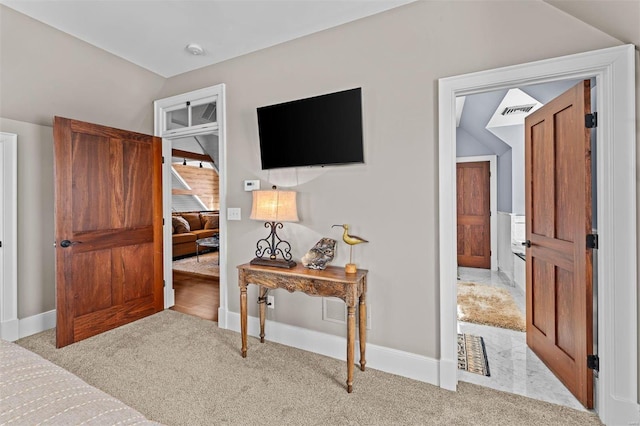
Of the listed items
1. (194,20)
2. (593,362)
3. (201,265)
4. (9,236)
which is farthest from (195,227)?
(593,362)

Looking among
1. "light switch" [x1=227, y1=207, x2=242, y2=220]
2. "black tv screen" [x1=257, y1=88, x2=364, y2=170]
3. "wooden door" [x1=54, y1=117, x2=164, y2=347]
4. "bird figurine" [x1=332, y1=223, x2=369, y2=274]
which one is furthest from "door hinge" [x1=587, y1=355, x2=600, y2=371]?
"wooden door" [x1=54, y1=117, x2=164, y2=347]

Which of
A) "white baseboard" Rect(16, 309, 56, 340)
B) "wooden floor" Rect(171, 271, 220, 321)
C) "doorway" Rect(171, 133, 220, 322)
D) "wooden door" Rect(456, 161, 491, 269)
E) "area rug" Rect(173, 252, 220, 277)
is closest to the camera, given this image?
"white baseboard" Rect(16, 309, 56, 340)

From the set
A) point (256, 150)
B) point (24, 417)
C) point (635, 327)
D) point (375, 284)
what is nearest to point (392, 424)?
point (375, 284)

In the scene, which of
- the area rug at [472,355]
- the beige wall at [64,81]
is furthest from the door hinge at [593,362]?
the beige wall at [64,81]

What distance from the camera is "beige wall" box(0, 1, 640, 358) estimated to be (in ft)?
6.52

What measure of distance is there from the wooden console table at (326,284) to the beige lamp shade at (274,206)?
15.6 inches

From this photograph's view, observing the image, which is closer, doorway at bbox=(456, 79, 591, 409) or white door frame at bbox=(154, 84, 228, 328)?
doorway at bbox=(456, 79, 591, 409)

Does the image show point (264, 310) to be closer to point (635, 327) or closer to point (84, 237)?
point (84, 237)

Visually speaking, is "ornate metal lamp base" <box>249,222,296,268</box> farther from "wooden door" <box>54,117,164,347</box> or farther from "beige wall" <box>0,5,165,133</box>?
A: "beige wall" <box>0,5,165,133</box>

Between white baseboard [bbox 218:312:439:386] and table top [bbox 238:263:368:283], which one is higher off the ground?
table top [bbox 238:263:368:283]

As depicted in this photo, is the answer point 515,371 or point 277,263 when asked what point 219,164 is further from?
point 515,371

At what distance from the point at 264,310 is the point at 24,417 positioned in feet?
6.64

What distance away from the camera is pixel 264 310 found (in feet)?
8.80

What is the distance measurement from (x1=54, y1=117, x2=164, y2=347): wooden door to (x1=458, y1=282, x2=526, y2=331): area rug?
3479mm
